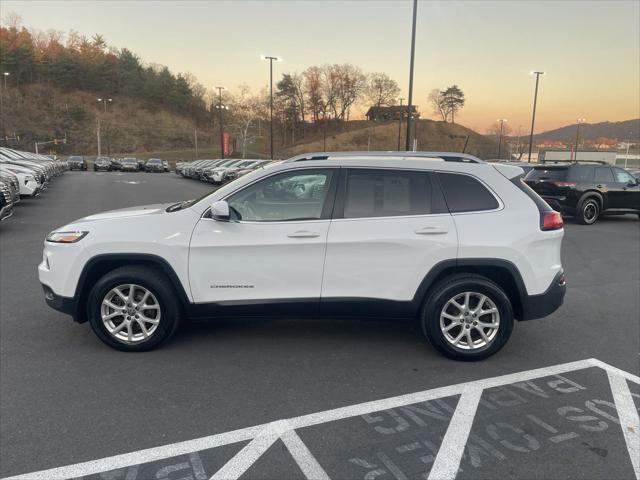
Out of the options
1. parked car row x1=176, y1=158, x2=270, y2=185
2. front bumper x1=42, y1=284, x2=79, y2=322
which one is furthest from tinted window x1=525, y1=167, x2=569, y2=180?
parked car row x1=176, y1=158, x2=270, y2=185

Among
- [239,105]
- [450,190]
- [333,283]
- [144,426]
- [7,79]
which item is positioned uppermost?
[7,79]

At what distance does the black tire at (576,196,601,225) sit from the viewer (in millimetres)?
13203

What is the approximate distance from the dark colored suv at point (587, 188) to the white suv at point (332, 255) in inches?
411

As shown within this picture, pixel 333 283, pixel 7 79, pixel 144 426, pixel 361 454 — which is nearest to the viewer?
pixel 361 454

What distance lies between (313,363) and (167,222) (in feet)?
5.73

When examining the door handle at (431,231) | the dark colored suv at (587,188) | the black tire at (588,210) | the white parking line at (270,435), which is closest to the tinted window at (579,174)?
the dark colored suv at (587,188)

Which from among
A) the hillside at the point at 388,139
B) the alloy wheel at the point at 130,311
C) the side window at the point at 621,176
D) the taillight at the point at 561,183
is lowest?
the alloy wheel at the point at 130,311

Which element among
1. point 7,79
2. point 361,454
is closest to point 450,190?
point 361,454

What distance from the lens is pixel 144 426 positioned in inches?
122

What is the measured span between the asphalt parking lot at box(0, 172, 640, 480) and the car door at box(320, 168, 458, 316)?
58 centimetres

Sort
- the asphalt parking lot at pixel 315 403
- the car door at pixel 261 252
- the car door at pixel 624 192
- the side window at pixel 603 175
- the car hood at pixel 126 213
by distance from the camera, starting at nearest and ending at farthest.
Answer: the asphalt parking lot at pixel 315 403 → the car door at pixel 261 252 → the car hood at pixel 126 213 → the side window at pixel 603 175 → the car door at pixel 624 192

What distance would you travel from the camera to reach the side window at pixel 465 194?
162 inches

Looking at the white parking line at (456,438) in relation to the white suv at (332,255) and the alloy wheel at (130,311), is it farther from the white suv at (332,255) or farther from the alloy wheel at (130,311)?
the alloy wheel at (130,311)

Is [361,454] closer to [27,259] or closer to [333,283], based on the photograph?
[333,283]
